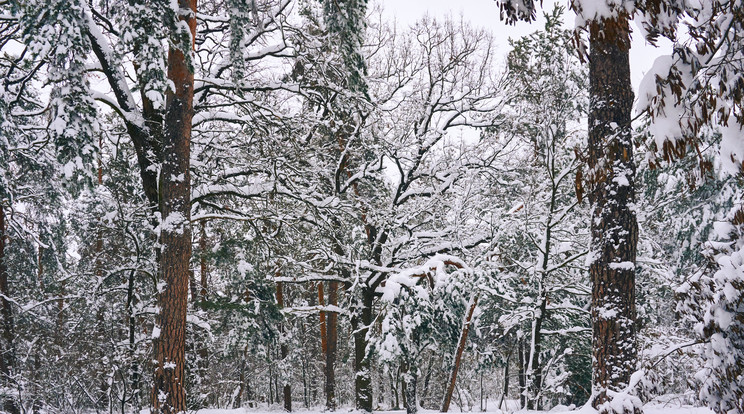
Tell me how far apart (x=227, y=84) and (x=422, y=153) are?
670 cm

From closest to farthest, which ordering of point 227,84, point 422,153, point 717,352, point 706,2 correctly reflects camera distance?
1. point 717,352
2. point 706,2
3. point 227,84
4. point 422,153

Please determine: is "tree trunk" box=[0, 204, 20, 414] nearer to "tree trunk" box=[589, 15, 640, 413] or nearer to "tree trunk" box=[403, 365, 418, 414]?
"tree trunk" box=[403, 365, 418, 414]

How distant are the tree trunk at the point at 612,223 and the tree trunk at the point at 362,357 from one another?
7.22m

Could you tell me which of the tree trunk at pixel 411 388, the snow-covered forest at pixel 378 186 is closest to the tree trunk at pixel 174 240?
the snow-covered forest at pixel 378 186

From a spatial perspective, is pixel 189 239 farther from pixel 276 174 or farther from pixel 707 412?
pixel 707 412

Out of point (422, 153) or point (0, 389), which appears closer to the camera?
point (0, 389)

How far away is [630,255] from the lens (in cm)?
454

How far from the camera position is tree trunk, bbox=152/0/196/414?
537cm

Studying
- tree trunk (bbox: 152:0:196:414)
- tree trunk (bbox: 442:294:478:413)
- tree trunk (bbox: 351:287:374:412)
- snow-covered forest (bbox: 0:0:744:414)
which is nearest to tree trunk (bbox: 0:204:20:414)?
snow-covered forest (bbox: 0:0:744:414)

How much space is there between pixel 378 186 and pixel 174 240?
8.36 meters

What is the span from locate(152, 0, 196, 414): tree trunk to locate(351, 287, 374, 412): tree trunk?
6097 mm

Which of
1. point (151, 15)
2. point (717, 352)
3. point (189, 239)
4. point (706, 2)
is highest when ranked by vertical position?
point (151, 15)

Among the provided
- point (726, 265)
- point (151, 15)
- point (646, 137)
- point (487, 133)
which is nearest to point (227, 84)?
point (151, 15)

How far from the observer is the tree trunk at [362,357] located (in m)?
11.6
